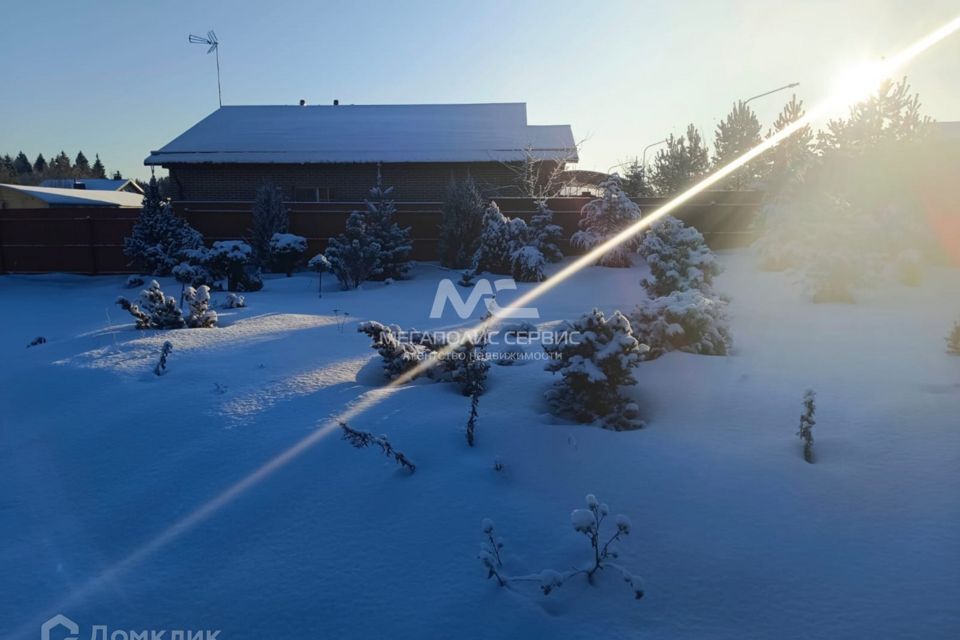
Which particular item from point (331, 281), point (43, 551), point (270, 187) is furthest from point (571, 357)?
point (270, 187)

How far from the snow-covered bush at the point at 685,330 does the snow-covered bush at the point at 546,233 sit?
28.4 feet

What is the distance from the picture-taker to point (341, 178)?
20.3m

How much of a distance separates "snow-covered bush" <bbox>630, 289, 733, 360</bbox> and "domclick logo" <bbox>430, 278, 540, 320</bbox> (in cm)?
349

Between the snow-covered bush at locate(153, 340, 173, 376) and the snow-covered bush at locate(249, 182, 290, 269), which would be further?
the snow-covered bush at locate(249, 182, 290, 269)

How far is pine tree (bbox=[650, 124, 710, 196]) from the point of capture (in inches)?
1153

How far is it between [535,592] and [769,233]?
40.2ft

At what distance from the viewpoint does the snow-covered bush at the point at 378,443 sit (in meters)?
3.77

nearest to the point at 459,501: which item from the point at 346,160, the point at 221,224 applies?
the point at 221,224

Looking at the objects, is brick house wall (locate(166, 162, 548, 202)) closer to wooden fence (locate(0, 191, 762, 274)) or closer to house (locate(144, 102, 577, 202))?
house (locate(144, 102, 577, 202))

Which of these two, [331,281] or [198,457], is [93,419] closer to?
[198,457]

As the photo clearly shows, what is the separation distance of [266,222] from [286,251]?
1.87 meters

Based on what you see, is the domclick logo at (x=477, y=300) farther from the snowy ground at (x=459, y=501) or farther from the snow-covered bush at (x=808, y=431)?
the snow-covered bush at (x=808, y=431)

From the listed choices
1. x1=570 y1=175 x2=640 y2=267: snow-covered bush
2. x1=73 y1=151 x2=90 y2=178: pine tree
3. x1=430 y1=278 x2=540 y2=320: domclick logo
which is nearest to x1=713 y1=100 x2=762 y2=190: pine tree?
x1=570 y1=175 x2=640 y2=267: snow-covered bush

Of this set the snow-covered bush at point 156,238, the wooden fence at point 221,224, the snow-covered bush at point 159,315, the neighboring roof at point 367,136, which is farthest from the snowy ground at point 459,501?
the neighboring roof at point 367,136
